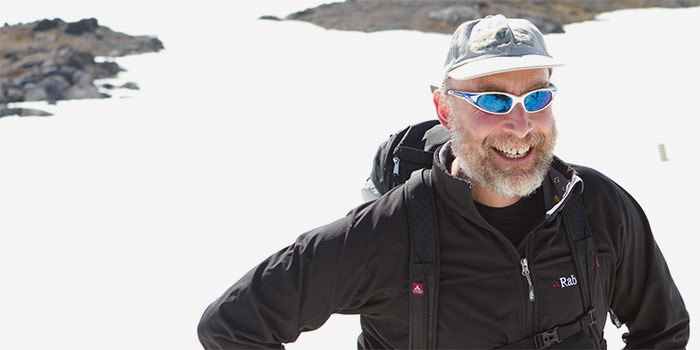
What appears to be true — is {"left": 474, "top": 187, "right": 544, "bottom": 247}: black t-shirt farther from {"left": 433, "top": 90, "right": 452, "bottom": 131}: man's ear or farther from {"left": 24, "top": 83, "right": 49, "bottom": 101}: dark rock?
{"left": 24, "top": 83, "right": 49, "bottom": 101}: dark rock

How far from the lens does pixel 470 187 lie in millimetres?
2242

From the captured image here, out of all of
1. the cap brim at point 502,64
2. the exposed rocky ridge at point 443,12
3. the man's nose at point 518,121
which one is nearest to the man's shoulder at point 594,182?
the man's nose at point 518,121

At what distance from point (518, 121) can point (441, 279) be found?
52cm

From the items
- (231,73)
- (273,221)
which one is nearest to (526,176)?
(273,221)

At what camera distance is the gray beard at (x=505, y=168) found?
2.32 meters

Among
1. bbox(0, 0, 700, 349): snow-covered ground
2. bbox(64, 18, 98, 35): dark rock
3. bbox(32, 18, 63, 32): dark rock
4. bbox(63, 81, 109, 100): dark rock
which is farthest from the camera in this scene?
bbox(64, 18, 98, 35): dark rock

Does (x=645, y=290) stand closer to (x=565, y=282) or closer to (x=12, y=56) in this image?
(x=565, y=282)

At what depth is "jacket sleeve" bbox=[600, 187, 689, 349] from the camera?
7.96ft

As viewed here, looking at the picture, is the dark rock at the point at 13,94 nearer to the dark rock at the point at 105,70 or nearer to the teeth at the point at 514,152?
the dark rock at the point at 105,70

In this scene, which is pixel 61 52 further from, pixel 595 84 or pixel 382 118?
pixel 595 84

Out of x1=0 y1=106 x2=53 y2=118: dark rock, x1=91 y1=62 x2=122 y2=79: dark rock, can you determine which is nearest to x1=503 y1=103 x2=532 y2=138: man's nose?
x1=0 y1=106 x2=53 y2=118: dark rock

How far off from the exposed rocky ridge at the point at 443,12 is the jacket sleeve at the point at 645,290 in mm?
21720

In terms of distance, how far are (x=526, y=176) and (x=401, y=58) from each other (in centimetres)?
1834

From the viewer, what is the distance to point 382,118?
13008mm
